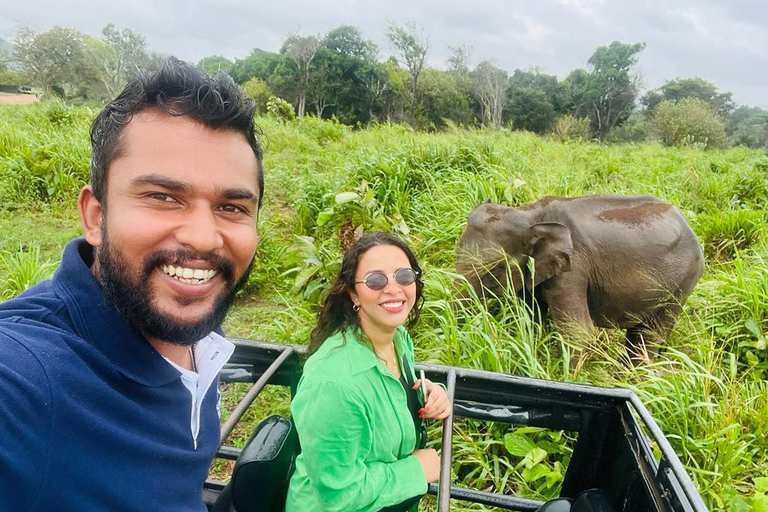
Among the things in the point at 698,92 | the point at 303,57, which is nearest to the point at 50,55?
the point at 303,57

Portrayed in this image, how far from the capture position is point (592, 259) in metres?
3.89

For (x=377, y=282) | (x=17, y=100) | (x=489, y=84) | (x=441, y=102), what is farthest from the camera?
(x=441, y=102)

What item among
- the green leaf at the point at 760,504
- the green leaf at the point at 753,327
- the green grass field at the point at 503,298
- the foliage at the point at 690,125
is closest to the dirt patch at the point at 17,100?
the green grass field at the point at 503,298

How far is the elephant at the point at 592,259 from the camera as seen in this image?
365cm

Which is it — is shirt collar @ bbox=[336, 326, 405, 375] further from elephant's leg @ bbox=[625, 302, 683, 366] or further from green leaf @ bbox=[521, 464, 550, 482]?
elephant's leg @ bbox=[625, 302, 683, 366]

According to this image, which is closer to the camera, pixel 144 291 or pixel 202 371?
pixel 144 291

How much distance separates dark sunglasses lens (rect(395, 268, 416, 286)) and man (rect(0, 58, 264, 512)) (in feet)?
1.93

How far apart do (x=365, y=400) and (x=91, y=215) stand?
0.90 meters

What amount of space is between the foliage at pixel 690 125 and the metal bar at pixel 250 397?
2568cm

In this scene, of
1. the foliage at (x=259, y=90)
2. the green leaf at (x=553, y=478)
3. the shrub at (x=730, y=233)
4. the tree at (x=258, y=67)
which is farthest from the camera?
the tree at (x=258, y=67)

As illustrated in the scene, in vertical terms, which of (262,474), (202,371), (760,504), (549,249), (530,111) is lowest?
(760,504)

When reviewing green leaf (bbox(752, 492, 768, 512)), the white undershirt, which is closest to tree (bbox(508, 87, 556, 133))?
green leaf (bbox(752, 492, 768, 512))

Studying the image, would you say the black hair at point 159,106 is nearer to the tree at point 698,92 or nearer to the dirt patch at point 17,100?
the dirt patch at point 17,100

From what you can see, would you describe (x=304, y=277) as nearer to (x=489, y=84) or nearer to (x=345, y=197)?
(x=345, y=197)
